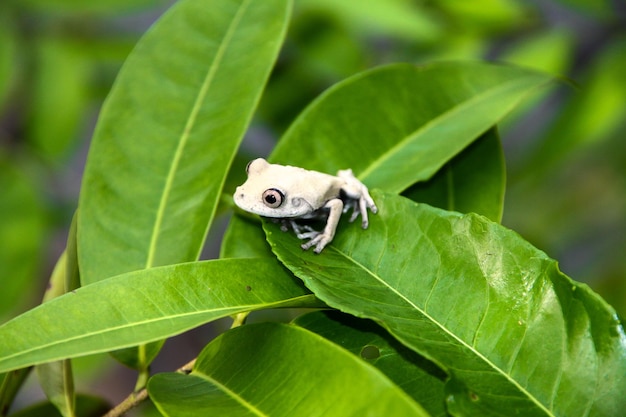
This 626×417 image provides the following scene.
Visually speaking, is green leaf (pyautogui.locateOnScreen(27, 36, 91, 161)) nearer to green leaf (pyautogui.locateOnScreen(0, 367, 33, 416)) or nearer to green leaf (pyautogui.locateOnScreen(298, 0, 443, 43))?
green leaf (pyautogui.locateOnScreen(298, 0, 443, 43))

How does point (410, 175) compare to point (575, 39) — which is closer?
point (410, 175)

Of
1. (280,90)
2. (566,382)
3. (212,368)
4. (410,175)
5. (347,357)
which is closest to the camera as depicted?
(347,357)

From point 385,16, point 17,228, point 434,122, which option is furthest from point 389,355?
point 17,228

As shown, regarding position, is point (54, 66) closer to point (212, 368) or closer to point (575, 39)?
point (212, 368)

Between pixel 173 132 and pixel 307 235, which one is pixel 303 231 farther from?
pixel 173 132

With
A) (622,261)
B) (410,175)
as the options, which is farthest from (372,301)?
(622,261)

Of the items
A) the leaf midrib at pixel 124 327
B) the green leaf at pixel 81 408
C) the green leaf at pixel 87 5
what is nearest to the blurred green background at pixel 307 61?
the green leaf at pixel 87 5

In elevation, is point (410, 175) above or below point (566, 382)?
above
